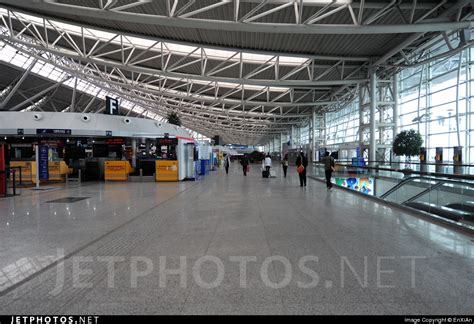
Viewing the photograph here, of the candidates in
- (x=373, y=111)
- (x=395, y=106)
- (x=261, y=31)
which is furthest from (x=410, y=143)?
(x=261, y=31)

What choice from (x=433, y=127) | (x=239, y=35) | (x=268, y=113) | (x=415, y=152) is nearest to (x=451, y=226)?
(x=415, y=152)

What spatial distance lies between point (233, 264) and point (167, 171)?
14.4 meters

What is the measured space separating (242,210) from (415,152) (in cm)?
1557

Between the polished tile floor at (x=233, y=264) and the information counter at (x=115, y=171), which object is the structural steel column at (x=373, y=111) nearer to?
the polished tile floor at (x=233, y=264)

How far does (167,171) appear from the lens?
1770cm

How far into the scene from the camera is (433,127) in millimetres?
20781

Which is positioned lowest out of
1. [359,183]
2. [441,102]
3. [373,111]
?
[359,183]

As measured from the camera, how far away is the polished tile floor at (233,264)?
2.89 metres

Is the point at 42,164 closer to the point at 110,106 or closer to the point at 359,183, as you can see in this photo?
the point at 110,106

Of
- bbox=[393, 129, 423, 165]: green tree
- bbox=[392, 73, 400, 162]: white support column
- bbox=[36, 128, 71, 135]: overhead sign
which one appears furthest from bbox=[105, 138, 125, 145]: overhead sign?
bbox=[392, 73, 400, 162]: white support column

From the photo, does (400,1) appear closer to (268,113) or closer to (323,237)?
(323,237)

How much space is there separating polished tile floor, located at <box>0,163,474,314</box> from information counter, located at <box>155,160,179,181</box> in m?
10.3

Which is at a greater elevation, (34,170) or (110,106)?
(110,106)

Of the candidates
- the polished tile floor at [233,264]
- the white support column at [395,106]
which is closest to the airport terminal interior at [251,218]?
the polished tile floor at [233,264]
